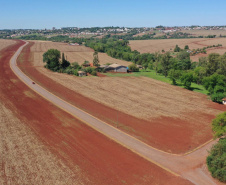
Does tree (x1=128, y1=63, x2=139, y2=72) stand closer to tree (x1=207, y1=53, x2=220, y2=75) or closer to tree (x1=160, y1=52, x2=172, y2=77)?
tree (x1=160, y1=52, x2=172, y2=77)

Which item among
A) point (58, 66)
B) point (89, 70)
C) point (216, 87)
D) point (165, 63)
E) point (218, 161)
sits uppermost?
point (165, 63)

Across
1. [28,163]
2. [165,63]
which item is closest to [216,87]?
[165,63]

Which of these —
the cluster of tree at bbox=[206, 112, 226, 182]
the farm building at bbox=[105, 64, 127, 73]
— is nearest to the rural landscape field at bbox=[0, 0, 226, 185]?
the cluster of tree at bbox=[206, 112, 226, 182]

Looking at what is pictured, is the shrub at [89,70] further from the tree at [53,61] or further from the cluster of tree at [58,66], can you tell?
A: the tree at [53,61]

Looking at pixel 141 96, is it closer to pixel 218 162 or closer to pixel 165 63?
pixel 165 63

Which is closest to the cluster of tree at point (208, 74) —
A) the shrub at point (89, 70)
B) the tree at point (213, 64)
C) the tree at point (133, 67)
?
the tree at point (213, 64)

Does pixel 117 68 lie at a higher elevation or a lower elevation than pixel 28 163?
higher
